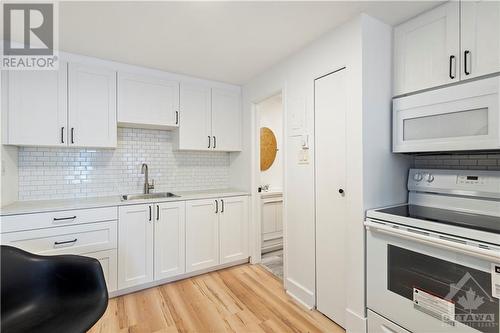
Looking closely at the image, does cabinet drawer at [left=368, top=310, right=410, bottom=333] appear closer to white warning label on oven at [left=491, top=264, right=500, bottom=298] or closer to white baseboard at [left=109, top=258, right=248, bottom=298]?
white warning label on oven at [left=491, top=264, right=500, bottom=298]

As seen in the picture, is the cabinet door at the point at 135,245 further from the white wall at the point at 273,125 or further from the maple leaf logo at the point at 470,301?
the maple leaf logo at the point at 470,301

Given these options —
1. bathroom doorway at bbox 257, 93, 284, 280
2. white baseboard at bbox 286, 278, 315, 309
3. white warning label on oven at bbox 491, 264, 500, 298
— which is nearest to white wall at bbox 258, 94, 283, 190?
bathroom doorway at bbox 257, 93, 284, 280

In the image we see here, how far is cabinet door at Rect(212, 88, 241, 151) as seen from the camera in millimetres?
3133

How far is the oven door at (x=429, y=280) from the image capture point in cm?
120

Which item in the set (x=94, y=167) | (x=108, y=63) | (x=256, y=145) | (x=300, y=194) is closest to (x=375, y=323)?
(x=300, y=194)

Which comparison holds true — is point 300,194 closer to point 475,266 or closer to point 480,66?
point 475,266

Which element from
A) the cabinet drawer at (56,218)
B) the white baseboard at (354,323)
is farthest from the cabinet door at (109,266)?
the white baseboard at (354,323)

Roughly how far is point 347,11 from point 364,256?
1.73 metres

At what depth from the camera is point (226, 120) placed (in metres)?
3.21

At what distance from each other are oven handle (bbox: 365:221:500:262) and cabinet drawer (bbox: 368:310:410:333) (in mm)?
573

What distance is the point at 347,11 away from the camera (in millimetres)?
1710

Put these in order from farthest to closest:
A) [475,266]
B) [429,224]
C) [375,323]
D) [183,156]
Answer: [183,156] → [375,323] → [429,224] → [475,266]

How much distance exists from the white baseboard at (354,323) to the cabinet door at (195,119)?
223 centimetres

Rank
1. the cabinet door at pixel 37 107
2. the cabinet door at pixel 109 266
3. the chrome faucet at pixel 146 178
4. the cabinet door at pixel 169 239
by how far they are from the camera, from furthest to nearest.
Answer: the chrome faucet at pixel 146 178
the cabinet door at pixel 169 239
the cabinet door at pixel 109 266
the cabinet door at pixel 37 107
